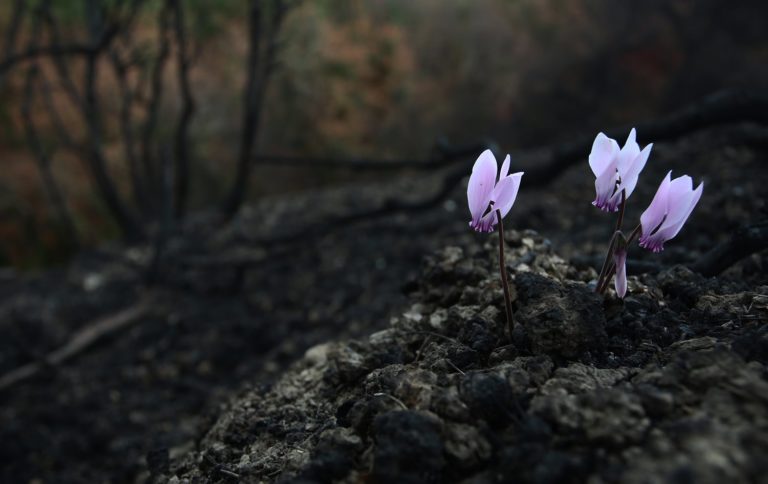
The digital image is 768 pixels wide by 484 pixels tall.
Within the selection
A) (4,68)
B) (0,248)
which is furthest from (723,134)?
(0,248)

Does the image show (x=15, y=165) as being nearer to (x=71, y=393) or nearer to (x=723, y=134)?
(x=71, y=393)

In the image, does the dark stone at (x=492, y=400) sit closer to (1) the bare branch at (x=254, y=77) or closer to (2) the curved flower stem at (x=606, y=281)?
(2) the curved flower stem at (x=606, y=281)

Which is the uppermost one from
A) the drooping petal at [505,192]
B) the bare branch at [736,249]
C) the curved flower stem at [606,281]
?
the bare branch at [736,249]

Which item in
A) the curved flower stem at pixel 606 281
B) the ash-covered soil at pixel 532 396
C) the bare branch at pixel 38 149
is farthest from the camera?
the bare branch at pixel 38 149

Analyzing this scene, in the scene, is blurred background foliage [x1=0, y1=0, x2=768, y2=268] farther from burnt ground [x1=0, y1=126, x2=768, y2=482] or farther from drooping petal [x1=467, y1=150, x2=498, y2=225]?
drooping petal [x1=467, y1=150, x2=498, y2=225]

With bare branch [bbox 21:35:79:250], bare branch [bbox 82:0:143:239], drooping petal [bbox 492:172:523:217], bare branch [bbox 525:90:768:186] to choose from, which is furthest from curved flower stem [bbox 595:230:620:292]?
bare branch [bbox 21:35:79:250]

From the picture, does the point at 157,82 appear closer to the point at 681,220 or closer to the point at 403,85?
the point at 403,85

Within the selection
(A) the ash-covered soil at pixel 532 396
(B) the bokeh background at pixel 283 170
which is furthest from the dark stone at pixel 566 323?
(B) the bokeh background at pixel 283 170
